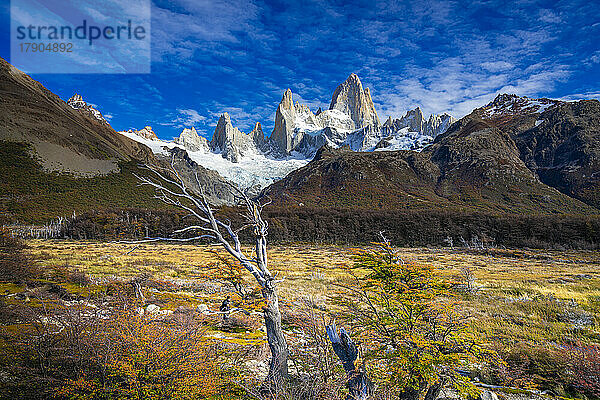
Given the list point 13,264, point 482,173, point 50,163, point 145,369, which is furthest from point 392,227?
point 50,163

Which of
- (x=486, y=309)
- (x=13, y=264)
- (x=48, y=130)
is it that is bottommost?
(x=486, y=309)

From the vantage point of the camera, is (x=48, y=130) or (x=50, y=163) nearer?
(x=50, y=163)

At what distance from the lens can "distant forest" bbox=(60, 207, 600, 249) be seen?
2248 inches

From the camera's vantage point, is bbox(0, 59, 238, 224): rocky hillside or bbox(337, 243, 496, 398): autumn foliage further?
bbox(0, 59, 238, 224): rocky hillside

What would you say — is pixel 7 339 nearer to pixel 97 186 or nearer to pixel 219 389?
pixel 219 389

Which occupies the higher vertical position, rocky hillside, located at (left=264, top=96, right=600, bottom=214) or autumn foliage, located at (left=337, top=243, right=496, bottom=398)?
rocky hillside, located at (left=264, top=96, right=600, bottom=214)

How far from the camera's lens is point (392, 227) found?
71.4m

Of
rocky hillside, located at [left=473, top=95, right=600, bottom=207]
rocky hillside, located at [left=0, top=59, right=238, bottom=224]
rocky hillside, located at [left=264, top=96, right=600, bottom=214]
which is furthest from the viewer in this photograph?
rocky hillside, located at [left=473, top=95, right=600, bottom=207]

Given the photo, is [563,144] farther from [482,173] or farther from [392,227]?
[392,227]

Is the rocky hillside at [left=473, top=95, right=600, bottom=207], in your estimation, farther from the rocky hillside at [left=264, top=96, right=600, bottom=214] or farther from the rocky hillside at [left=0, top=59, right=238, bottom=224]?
the rocky hillside at [left=0, top=59, right=238, bottom=224]

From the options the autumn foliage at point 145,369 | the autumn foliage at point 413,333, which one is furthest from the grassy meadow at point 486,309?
the autumn foliage at point 145,369

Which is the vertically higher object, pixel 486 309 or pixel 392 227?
pixel 392 227

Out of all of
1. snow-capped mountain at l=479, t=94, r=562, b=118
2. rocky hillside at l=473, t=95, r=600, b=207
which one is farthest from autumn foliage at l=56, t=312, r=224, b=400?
snow-capped mountain at l=479, t=94, r=562, b=118

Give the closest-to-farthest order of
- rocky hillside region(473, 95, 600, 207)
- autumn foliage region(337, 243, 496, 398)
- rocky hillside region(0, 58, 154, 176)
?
autumn foliage region(337, 243, 496, 398), rocky hillside region(0, 58, 154, 176), rocky hillside region(473, 95, 600, 207)
